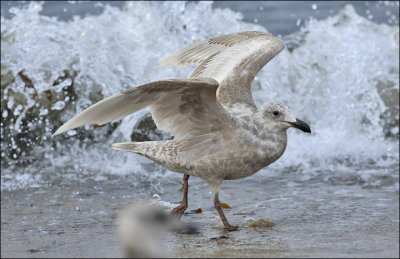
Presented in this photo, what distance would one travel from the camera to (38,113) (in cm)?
895

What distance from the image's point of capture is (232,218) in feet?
18.5

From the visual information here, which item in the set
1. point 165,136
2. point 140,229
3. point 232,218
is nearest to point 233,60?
point 232,218

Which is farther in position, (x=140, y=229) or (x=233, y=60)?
(x=233, y=60)

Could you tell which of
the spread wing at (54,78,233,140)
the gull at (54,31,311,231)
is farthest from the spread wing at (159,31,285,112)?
the spread wing at (54,78,233,140)

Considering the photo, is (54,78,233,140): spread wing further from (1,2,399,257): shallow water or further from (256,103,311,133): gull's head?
(1,2,399,257): shallow water

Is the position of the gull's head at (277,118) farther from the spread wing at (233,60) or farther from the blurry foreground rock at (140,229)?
the blurry foreground rock at (140,229)

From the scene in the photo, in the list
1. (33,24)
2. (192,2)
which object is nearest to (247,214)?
(33,24)

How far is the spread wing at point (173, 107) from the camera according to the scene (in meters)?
4.69

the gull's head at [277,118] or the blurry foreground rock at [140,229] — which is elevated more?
the gull's head at [277,118]

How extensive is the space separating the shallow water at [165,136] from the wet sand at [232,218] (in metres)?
0.01

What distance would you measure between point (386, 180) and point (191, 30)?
4433 mm

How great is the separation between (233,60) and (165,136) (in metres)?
2.89

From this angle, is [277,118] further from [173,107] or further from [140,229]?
[140,229]

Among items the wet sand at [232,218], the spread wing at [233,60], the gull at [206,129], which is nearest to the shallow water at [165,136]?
the wet sand at [232,218]
